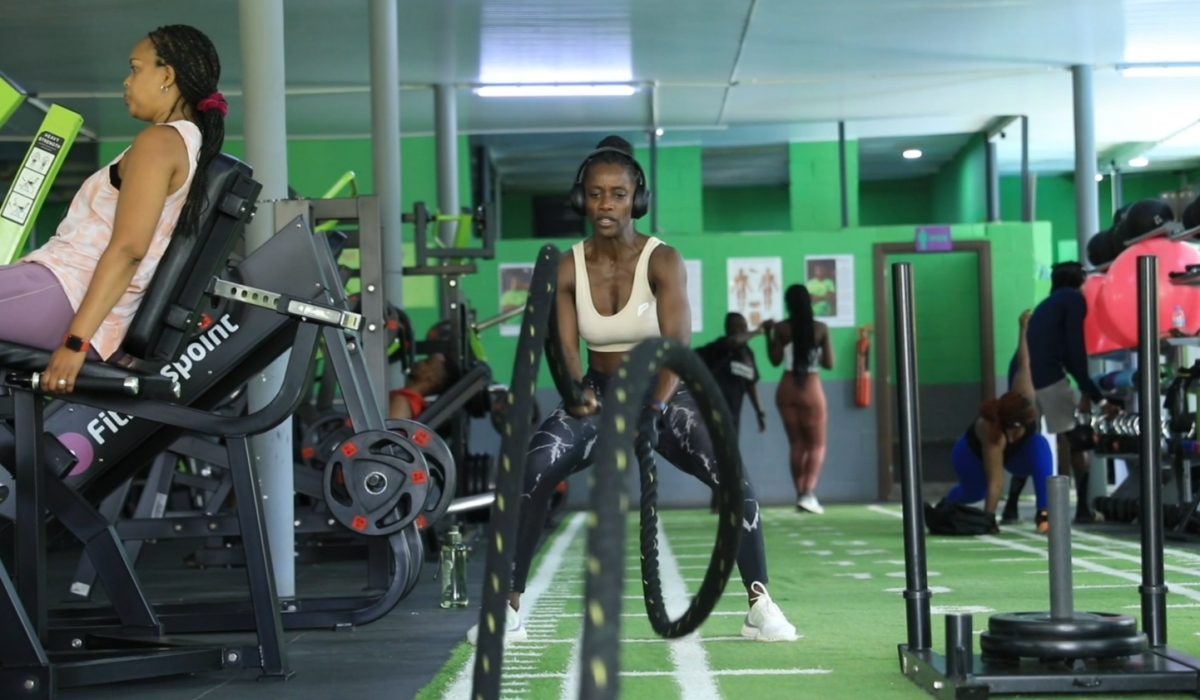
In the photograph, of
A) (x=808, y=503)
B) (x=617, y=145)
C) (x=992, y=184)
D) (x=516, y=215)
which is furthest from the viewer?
(x=516, y=215)

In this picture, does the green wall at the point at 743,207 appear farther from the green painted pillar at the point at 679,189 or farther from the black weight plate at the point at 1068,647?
the black weight plate at the point at 1068,647

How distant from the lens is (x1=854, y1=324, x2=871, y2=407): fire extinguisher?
1359 centimetres

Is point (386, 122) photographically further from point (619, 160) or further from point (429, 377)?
point (619, 160)

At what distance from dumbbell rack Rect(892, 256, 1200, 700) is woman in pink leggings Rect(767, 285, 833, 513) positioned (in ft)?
25.3

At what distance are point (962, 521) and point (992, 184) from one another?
26.0 ft

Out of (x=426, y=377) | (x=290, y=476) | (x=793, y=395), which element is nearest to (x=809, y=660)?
(x=290, y=476)

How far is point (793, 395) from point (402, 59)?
158 inches

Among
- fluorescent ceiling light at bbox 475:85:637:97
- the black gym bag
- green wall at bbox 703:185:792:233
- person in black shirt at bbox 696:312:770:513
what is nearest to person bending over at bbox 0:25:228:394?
the black gym bag

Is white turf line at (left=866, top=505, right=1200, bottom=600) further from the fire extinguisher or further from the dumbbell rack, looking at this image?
the fire extinguisher

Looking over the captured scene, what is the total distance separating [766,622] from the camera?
161 inches

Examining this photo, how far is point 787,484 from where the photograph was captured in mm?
13648

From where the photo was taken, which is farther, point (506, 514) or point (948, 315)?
point (948, 315)

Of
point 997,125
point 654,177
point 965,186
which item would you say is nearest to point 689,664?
point 654,177

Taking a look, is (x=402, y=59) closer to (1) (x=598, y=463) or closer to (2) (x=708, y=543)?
(2) (x=708, y=543)
